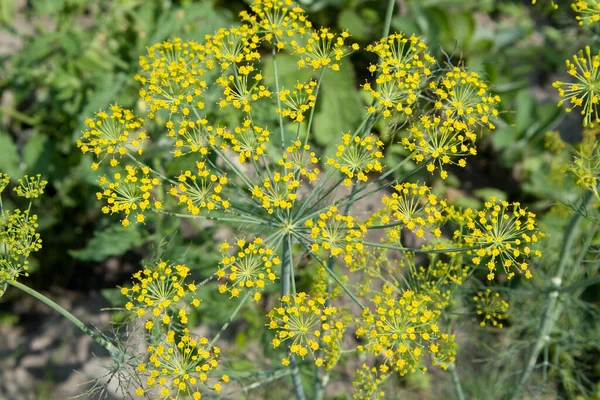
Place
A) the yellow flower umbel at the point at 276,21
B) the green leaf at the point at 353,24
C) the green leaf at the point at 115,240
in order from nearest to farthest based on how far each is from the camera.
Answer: the yellow flower umbel at the point at 276,21
the green leaf at the point at 115,240
the green leaf at the point at 353,24

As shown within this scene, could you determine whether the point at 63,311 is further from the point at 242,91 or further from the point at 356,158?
the point at 356,158

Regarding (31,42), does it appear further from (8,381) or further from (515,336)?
(515,336)

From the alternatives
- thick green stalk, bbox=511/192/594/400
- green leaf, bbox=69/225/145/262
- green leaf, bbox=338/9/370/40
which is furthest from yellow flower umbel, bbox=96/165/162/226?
green leaf, bbox=338/9/370/40

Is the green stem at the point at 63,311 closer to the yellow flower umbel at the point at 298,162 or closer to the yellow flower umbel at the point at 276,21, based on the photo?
the yellow flower umbel at the point at 298,162

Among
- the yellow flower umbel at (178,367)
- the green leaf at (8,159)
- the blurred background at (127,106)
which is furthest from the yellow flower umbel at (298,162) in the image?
the green leaf at (8,159)

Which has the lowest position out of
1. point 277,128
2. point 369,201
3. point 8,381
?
point 8,381

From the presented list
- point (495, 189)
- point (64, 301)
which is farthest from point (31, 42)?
point (495, 189)

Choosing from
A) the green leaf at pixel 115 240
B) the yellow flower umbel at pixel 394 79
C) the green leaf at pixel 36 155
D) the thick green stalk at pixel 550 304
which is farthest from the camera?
the green leaf at pixel 36 155
